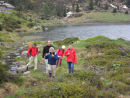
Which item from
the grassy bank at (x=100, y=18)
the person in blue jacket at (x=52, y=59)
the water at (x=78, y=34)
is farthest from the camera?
the grassy bank at (x=100, y=18)

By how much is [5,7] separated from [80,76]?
92.4 m

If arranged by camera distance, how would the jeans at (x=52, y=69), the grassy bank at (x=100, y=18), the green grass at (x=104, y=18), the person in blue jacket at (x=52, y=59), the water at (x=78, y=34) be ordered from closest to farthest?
the person in blue jacket at (x=52, y=59) < the jeans at (x=52, y=69) < the water at (x=78, y=34) < the grassy bank at (x=100, y=18) < the green grass at (x=104, y=18)

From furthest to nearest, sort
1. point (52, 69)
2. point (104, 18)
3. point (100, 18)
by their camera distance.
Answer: point (100, 18) → point (104, 18) → point (52, 69)

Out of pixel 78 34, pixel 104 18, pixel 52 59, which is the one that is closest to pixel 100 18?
pixel 104 18

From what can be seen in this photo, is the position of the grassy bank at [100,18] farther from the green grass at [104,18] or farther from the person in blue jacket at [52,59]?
the person in blue jacket at [52,59]

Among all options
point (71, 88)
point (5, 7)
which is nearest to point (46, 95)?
point (71, 88)

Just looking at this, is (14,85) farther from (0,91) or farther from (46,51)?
(46,51)

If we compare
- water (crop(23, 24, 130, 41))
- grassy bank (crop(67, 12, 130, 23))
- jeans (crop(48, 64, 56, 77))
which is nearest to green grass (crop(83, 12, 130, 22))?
grassy bank (crop(67, 12, 130, 23))

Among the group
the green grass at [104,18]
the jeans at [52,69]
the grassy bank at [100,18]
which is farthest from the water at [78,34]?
the green grass at [104,18]

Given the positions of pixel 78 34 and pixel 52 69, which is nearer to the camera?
pixel 52 69

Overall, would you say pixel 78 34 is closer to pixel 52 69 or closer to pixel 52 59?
pixel 52 69

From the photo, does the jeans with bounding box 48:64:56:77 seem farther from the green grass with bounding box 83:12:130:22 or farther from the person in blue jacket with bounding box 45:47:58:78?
the green grass with bounding box 83:12:130:22

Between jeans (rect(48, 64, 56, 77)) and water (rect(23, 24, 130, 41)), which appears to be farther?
water (rect(23, 24, 130, 41))

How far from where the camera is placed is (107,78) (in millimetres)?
9555
